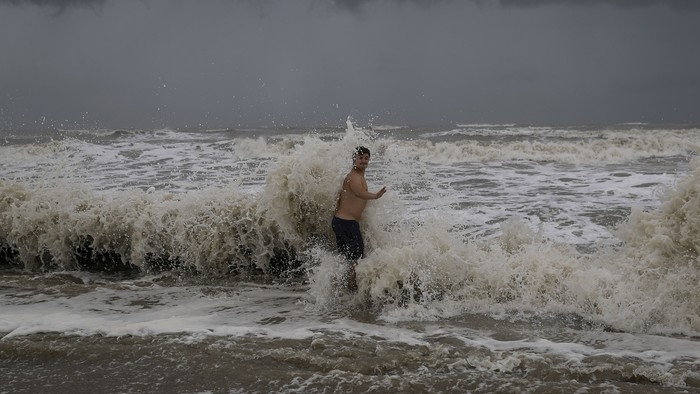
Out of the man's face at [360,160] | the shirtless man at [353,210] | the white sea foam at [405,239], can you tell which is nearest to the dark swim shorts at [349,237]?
the shirtless man at [353,210]

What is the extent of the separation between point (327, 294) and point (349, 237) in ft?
2.29

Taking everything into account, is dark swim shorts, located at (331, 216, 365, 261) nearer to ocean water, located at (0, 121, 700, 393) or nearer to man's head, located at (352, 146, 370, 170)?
ocean water, located at (0, 121, 700, 393)

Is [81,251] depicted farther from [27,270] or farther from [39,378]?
[39,378]

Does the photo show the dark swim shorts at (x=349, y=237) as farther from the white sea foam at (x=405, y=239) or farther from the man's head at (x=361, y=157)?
the man's head at (x=361, y=157)

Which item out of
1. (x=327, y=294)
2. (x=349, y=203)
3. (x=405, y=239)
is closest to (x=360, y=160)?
(x=349, y=203)

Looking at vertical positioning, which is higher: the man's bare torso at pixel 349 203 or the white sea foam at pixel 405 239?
the man's bare torso at pixel 349 203

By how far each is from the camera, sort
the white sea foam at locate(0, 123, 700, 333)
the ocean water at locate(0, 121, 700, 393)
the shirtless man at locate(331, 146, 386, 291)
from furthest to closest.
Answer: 1. the shirtless man at locate(331, 146, 386, 291)
2. the white sea foam at locate(0, 123, 700, 333)
3. the ocean water at locate(0, 121, 700, 393)

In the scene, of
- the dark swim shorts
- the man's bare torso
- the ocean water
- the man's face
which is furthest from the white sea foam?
the man's face

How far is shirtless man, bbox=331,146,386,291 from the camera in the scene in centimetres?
630

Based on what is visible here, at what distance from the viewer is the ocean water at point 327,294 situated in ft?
13.6

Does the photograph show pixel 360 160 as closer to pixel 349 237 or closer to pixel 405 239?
pixel 349 237

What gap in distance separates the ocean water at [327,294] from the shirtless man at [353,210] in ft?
0.77

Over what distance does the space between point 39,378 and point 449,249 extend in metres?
4.15

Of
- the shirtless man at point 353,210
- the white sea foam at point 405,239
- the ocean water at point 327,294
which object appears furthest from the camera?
the shirtless man at point 353,210
